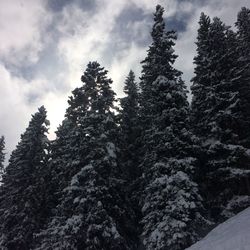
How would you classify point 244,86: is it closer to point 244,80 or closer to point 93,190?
point 244,80

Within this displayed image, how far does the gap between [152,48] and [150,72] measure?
2034 millimetres

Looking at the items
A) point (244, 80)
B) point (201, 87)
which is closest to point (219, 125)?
point (201, 87)

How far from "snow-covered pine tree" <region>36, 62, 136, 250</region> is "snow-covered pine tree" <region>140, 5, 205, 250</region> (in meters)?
2.41

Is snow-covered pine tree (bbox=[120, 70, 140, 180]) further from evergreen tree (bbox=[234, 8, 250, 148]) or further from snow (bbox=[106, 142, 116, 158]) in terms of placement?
evergreen tree (bbox=[234, 8, 250, 148])

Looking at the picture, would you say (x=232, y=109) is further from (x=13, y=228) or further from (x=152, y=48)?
(x=13, y=228)

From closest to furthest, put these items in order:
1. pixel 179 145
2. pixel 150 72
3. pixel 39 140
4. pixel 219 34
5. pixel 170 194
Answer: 1. pixel 170 194
2. pixel 179 145
3. pixel 150 72
4. pixel 219 34
5. pixel 39 140

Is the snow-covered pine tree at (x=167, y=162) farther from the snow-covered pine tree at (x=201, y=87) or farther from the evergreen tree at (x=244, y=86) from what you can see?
the evergreen tree at (x=244, y=86)

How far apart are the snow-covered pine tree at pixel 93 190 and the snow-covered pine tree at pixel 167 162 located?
7.90ft

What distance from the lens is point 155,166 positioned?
73.5ft

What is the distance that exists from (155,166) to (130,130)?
11.2 m

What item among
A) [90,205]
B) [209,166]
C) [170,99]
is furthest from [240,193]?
[90,205]

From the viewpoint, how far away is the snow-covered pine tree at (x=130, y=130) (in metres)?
31.4

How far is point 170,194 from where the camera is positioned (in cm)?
2139

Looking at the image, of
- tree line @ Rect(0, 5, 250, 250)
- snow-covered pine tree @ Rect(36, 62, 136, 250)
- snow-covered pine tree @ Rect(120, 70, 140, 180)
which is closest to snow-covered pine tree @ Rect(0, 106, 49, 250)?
tree line @ Rect(0, 5, 250, 250)
